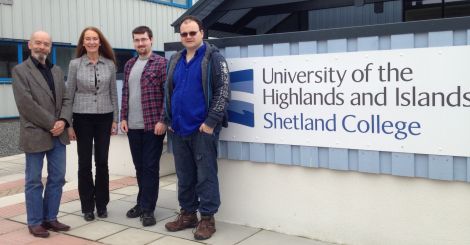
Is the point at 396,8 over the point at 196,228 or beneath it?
over

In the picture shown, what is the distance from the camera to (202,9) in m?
9.19

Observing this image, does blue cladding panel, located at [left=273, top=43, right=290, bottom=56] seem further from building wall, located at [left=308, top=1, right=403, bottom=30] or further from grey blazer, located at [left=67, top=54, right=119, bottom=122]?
building wall, located at [left=308, top=1, right=403, bottom=30]

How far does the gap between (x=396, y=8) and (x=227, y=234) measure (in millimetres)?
7235

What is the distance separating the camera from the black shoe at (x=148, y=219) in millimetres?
4559

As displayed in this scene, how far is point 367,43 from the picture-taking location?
3654 mm

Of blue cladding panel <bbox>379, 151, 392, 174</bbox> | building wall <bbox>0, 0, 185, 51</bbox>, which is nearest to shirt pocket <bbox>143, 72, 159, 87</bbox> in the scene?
blue cladding panel <bbox>379, 151, 392, 174</bbox>

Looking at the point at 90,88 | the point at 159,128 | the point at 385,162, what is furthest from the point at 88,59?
the point at 385,162

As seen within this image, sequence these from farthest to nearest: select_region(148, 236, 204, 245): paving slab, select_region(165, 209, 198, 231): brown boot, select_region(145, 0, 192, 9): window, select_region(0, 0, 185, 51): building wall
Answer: select_region(145, 0, 192, 9): window, select_region(0, 0, 185, 51): building wall, select_region(165, 209, 198, 231): brown boot, select_region(148, 236, 204, 245): paving slab

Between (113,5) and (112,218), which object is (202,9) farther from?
(113,5)

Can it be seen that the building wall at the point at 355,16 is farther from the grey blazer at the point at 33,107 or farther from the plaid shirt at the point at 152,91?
the grey blazer at the point at 33,107

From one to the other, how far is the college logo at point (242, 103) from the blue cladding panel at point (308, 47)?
52 centimetres

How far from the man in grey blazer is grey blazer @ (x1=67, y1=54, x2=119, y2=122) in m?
0.13

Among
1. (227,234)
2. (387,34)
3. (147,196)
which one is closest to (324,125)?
(387,34)

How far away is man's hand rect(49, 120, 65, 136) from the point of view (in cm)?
426
